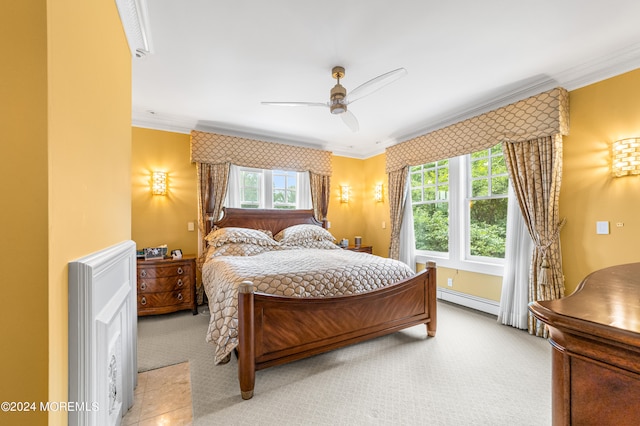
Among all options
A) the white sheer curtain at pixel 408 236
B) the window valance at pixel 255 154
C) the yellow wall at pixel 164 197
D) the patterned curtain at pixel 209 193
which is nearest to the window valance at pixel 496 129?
the white sheer curtain at pixel 408 236

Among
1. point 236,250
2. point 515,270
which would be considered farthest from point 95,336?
point 515,270

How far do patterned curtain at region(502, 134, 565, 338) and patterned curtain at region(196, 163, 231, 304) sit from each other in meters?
3.90

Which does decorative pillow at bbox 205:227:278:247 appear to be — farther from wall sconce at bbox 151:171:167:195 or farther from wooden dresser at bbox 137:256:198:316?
wall sconce at bbox 151:171:167:195

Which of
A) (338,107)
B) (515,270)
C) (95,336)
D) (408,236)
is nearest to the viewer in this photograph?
(95,336)

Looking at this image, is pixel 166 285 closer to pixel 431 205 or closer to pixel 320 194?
pixel 320 194

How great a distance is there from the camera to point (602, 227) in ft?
8.09

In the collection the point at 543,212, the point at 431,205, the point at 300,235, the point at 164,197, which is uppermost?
the point at 164,197

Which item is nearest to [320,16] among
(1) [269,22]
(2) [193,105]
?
(1) [269,22]

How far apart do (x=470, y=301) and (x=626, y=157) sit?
2249 mm

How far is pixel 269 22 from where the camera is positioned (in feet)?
6.38

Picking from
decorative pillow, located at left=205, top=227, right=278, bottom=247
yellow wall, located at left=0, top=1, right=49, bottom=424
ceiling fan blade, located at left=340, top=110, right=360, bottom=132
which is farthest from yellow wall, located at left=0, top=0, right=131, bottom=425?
decorative pillow, located at left=205, top=227, right=278, bottom=247

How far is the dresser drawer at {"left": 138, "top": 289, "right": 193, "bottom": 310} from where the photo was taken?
3246mm

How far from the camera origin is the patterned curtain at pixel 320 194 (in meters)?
4.78

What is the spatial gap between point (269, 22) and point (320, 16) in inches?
15.2
